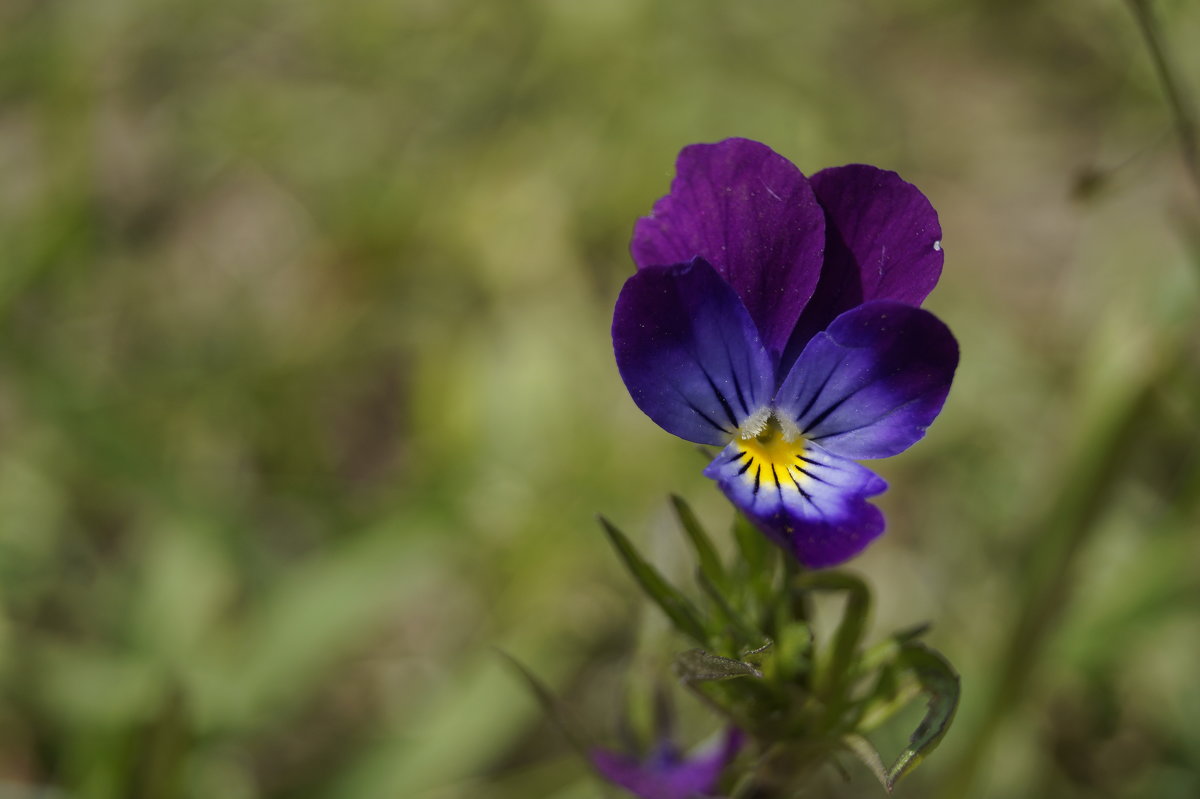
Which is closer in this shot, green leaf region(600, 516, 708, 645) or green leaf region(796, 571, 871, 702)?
green leaf region(600, 516, 708, 645)

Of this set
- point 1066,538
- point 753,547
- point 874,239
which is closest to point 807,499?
point 753,547

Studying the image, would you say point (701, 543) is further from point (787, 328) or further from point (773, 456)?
point (787, 328)

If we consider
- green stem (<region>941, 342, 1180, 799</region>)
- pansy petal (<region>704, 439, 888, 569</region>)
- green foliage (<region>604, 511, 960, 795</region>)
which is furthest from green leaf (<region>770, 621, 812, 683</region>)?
green stem (<region>941, 342, 1180, 799</region>)

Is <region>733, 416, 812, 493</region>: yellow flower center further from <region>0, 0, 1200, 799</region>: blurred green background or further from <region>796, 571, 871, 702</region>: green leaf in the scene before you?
<region>0, 0, 1200, 799</region>: blurred green background

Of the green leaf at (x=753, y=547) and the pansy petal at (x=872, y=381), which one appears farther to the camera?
the green leaf at (x=753, y=547)

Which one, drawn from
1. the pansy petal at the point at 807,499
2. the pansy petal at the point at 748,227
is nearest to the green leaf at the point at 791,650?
the pansy petal at the point at 807,499

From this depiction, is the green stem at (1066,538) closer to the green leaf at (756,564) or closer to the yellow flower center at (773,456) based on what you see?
the green leaf at (756,564)
